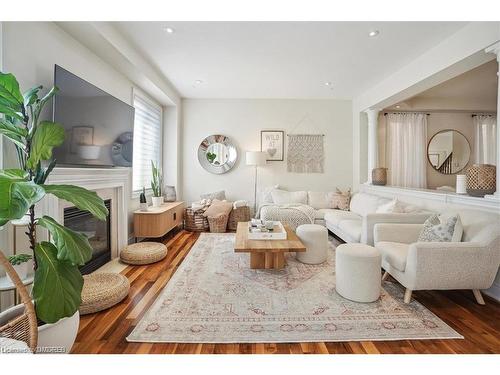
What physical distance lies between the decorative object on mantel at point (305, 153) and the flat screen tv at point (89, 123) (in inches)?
127

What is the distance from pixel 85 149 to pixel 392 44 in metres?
3.56

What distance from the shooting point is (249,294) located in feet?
7.91

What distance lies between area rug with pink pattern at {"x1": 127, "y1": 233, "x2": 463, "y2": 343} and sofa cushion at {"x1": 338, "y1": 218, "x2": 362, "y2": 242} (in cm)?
70

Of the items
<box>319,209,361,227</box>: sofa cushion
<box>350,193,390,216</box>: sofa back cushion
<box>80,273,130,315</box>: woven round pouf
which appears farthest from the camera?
<box>319,209,361,227</box>: sofa cushion

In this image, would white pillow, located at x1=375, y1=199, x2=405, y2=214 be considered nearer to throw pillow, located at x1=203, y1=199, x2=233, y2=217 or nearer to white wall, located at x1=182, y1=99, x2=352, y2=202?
white wall, located at x1=182, y1=99, x2=352, y2=202

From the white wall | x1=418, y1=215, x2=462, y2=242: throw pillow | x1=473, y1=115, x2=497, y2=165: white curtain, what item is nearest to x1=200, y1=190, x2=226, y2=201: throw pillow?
the white wall

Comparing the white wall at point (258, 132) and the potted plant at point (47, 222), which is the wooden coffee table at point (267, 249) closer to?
the potted plant at point (47, 222)

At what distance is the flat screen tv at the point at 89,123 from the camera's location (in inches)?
92.2

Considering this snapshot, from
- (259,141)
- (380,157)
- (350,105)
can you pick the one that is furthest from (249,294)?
(350,105)

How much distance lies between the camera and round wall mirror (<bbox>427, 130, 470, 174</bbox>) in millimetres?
5137

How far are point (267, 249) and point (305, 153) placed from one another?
11.1ft

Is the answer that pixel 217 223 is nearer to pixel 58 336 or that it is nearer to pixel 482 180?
pixel 58 336

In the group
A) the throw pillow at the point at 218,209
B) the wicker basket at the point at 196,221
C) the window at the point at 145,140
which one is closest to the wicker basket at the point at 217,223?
the throw pillow at the point at 218,209
